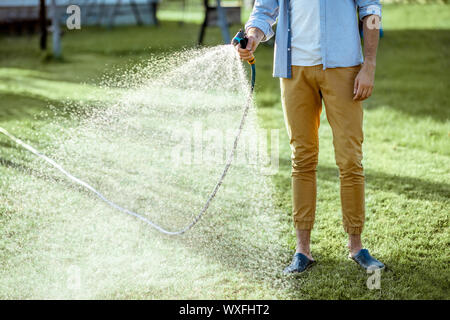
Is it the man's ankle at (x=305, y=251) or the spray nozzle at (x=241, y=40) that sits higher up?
the spray nozzle at (x=241, y=40)

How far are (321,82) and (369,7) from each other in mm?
408

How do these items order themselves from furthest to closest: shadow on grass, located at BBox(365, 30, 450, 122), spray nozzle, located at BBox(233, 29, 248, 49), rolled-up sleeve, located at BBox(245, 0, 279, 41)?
shadow on grass, located at BBox(365, 30, 450, 122) → rolled-up sleeve, located at BBox(245, 0, 279, 41) → spray nozzle, located at BBox(233, 29, 248, 49)

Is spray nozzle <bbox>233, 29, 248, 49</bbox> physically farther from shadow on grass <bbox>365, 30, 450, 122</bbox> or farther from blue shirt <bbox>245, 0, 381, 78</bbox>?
shadow on grass <bbox>365, 30, 450, 122</bbox>

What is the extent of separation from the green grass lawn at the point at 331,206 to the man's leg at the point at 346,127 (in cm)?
41

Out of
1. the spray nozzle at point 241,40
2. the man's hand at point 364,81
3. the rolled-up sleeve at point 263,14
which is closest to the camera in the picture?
the man's hand at point 364,81

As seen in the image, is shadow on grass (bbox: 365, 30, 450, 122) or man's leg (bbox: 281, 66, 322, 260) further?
shadow on grass (bbox: 365, 30, 450, 122)

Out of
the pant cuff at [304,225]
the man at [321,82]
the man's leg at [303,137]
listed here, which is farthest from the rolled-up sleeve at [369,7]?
the pant cuff at [304,225]

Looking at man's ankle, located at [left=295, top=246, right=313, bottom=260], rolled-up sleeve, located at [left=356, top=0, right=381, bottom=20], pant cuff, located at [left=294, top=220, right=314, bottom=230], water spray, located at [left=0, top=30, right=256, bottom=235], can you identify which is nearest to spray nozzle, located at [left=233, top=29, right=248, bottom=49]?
water spray, located at [left=0, top=30, right=256, bottom=235]

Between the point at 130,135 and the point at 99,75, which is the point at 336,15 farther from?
the point at 99,75

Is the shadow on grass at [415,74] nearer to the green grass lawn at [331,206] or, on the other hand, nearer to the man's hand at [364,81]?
the green grass lawn at [331,206]

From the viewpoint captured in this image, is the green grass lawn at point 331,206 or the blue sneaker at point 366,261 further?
the blue sneaker at point 366,261

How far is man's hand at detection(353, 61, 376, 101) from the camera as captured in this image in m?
2.51

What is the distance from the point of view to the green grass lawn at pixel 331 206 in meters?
2.59
